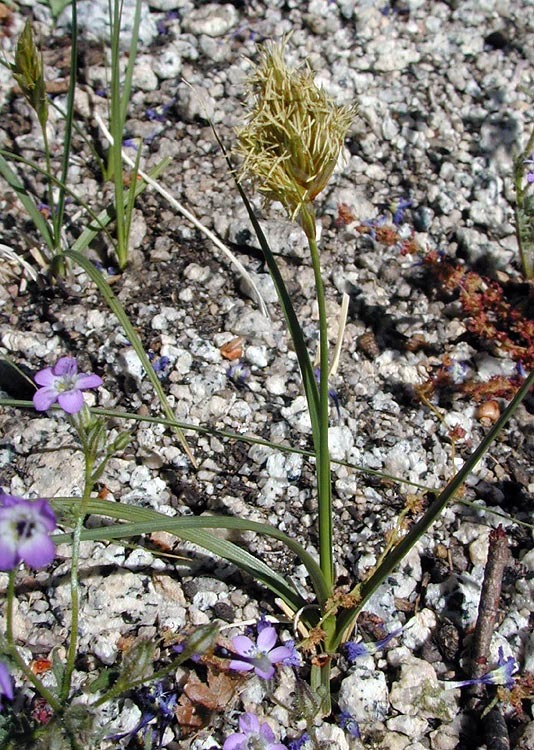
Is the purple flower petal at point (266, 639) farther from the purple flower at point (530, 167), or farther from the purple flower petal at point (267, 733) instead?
the purple flower at point (530, 167)

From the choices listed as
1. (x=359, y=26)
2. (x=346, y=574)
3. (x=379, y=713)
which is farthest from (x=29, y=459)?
(x=359, y=26)


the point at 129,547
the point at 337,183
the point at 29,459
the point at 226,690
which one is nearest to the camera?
the point at 226,690

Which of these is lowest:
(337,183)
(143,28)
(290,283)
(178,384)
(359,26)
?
(178,384)

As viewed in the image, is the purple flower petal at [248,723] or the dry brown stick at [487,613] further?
the dry brown stick at [487,613]

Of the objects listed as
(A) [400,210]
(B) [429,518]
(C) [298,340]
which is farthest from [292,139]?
(A) [400,210]

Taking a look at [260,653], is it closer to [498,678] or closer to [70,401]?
[498,678]

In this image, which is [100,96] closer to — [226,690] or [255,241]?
[255,241]

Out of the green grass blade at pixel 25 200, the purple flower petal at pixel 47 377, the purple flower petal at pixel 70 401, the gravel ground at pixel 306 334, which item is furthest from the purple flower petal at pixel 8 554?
the green grass blade at pixel 25 200
